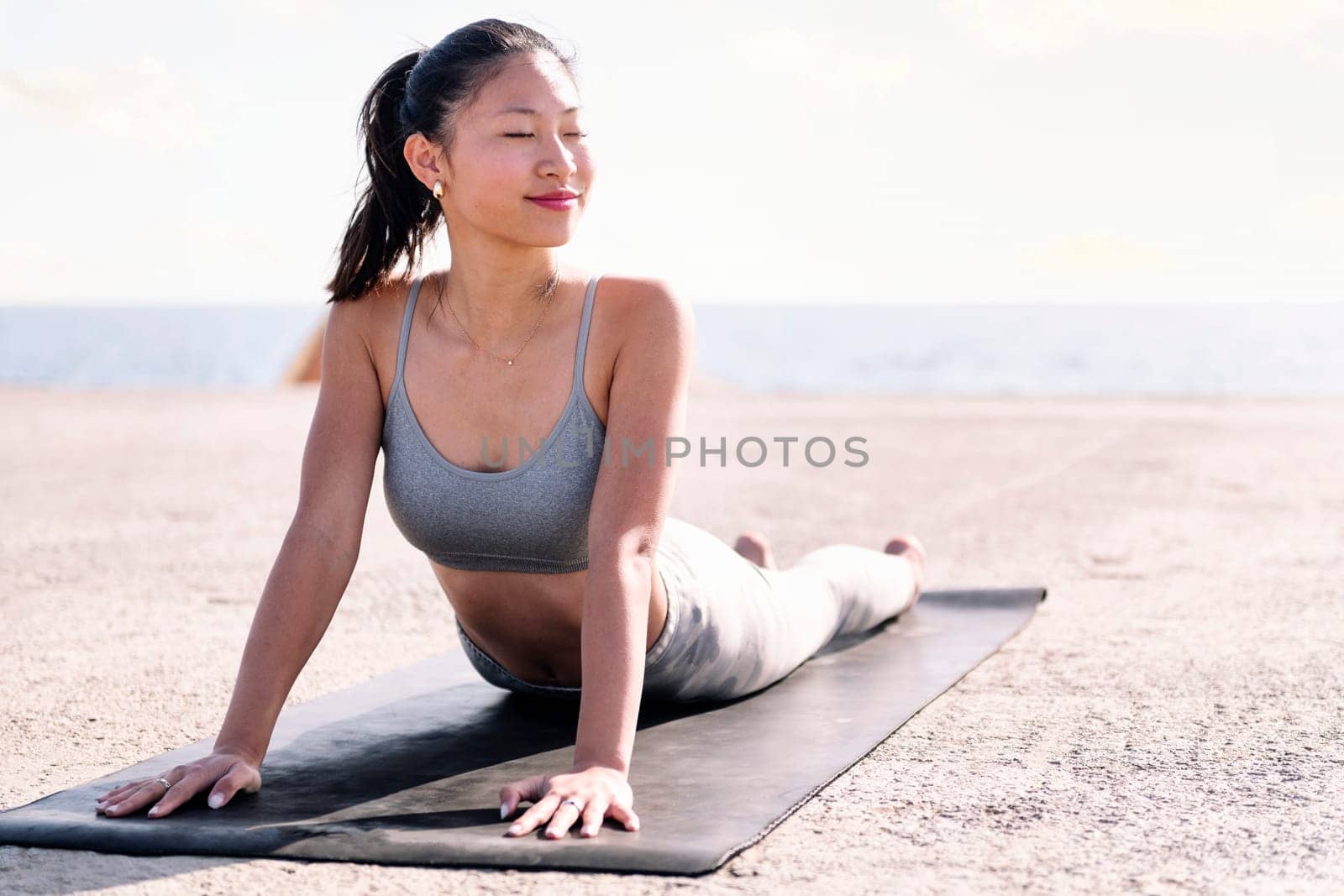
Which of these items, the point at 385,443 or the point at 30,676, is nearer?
the point at 385,443

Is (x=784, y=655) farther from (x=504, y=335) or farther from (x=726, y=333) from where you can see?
(x=726, y=333)

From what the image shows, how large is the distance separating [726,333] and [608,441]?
5959cm

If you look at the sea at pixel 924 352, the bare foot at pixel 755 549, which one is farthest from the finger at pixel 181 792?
the sea at pixel 924 352

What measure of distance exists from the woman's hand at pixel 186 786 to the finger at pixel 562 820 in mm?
531

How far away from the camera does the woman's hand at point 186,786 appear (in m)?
2.11

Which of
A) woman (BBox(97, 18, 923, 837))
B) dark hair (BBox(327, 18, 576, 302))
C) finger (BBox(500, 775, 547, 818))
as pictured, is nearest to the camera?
finger (BBox(500, 775, 547, 818))

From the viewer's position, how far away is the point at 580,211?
7.84 ft

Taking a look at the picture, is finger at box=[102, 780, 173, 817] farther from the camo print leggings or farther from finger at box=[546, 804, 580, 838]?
the camo print leggings

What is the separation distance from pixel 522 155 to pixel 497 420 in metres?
0.45

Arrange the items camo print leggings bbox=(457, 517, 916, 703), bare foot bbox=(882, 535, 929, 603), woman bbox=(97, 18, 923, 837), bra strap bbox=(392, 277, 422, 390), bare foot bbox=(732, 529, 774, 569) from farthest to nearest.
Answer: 1. bare foot bbox=(882, 535, 929, 603)
2. bare foot bbox=(732, 529, 774, 569)
3. camo print leggings bbox=(457, 517, 916, 703)
4. bra strap bbox=(392, 277, 422, 390)
5. woman bbox=(97, 18, 923, 837)

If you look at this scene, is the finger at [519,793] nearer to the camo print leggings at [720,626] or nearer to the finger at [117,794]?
the camo print leggings at [720,626]

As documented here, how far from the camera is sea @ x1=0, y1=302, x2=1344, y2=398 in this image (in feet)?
86.7

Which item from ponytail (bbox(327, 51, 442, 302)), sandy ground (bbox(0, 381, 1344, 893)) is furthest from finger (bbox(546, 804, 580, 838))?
ponytail (bbox(327, 51, 442, 302))

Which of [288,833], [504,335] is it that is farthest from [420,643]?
[288,833]
